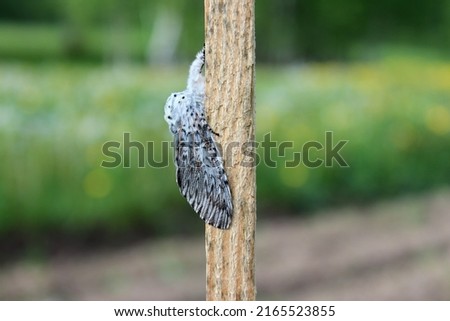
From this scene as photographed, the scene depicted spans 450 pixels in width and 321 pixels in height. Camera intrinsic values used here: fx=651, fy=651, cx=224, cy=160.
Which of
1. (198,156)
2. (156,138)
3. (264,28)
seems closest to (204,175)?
(198,156)

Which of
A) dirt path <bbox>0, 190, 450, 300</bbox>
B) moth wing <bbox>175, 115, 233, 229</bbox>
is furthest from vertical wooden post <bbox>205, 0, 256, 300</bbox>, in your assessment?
dirt path <bbox>0, 190, 450, 300</bbox>

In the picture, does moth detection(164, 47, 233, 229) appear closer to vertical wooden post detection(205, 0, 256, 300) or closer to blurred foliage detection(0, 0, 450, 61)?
vertical wooden post detection(205, 0, 256, 300)

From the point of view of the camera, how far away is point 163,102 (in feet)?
7.32

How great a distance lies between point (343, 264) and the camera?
83.1 inches

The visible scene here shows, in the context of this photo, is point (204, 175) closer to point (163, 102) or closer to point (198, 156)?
point (198, 156)

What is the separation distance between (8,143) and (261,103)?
0.88m

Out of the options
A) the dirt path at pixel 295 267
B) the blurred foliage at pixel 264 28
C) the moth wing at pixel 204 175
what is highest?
the blurred foliage at pixel 264 28

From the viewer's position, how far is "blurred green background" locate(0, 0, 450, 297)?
2.00 metres

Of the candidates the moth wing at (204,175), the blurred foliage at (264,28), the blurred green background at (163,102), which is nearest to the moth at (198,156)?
the moth wing at (204,175)

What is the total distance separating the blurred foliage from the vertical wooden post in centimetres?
196

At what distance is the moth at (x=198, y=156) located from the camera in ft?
2.64

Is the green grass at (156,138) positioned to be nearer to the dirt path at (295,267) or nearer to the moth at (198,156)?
the dirt path at (295,267)

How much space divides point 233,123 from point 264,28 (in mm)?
2050

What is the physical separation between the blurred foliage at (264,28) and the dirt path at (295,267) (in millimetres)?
900
